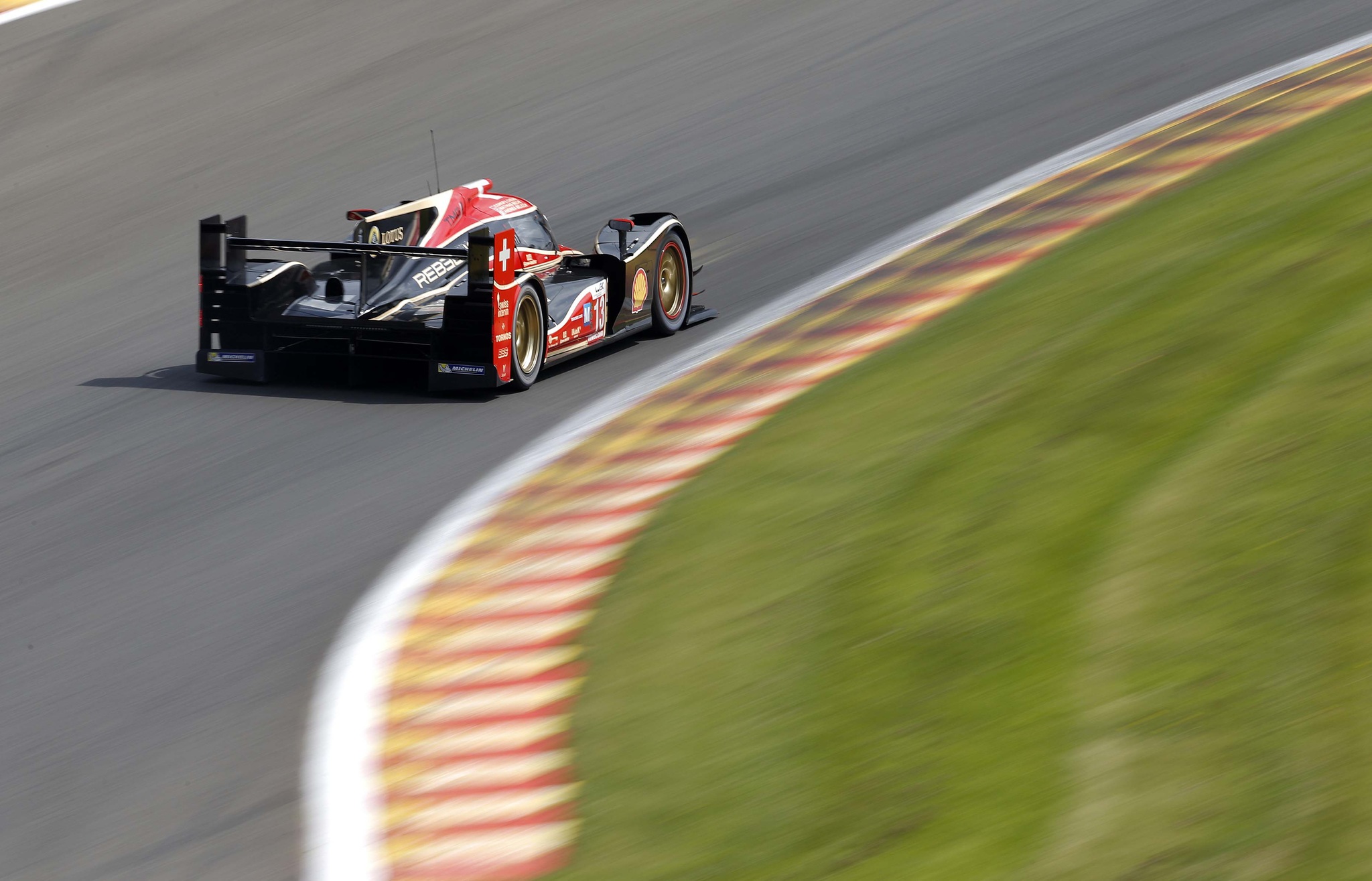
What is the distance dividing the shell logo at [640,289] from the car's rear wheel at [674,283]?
0.31m

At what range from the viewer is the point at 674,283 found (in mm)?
11523

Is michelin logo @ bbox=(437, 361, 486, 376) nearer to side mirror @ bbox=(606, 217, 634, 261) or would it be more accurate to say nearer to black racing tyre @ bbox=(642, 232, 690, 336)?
side mirror @ bbox=(606, 217, 634, 261)

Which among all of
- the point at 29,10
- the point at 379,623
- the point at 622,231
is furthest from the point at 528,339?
the point at 29,10

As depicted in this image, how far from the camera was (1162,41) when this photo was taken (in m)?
17.1

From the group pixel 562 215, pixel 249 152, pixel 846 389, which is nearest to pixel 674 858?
pixel 846 389

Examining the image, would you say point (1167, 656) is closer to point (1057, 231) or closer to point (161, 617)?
point (161, 617)

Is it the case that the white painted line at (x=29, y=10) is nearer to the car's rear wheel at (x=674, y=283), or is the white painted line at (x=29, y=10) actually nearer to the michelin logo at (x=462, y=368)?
the car's rear wheel at (x=674, y=283)

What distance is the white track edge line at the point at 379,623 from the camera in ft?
15.2

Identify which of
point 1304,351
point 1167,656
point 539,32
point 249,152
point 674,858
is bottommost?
point 674,858

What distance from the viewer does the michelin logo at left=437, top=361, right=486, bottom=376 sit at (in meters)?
9.53

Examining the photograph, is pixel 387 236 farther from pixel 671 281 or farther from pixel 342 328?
pixel 671 281

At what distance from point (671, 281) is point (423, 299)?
7.48ft

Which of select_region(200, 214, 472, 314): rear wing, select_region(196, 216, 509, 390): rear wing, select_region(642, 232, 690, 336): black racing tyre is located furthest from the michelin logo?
select_region(642, 232, 690, 336): black racing tyre

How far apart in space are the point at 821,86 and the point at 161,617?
469 inches
